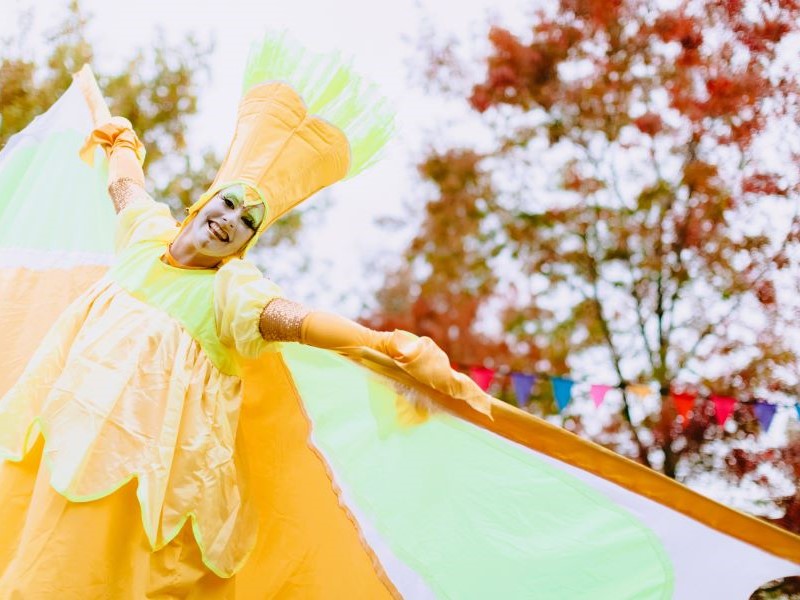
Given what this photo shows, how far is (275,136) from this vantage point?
258 centimetres

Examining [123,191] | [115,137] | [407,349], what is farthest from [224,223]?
[115,137]

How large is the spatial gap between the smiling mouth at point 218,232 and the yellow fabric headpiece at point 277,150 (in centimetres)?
8

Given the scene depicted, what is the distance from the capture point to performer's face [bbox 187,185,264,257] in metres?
2.46

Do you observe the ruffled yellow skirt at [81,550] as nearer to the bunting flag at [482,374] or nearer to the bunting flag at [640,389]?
the bunting flag at [482,374]

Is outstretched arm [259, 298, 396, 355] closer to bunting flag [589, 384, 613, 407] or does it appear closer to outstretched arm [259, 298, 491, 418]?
outstretched arm [259, 298, 491, 418]

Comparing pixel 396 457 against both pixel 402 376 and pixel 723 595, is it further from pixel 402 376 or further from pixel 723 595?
pixel 723 595

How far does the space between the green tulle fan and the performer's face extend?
352 millimetres

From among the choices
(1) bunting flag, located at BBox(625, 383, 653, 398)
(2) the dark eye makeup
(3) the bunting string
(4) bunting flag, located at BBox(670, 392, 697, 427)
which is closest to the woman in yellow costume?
(2) the dark eye makeup

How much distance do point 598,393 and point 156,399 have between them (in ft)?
11.6

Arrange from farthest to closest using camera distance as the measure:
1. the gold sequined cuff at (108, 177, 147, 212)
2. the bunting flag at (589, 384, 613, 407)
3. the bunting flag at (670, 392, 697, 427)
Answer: the bunting flag at (589, 384, 613, 407) → the bunting flag at (670, 392, 697, 427) → the gold sequined cuff at (108, 177, 147, 212)

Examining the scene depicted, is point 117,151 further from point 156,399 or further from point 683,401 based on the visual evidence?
point 683,401

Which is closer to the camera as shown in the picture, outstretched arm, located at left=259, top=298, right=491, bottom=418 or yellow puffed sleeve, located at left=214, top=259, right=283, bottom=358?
outstretched arm, located at left=259, top=298, right=491, bottom=418

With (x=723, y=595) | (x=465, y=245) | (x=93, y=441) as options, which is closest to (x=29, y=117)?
(x=465, y=245)

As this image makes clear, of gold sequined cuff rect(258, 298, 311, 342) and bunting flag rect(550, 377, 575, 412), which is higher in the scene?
gold sequined cuff rect(258, 298, 311, 342)
